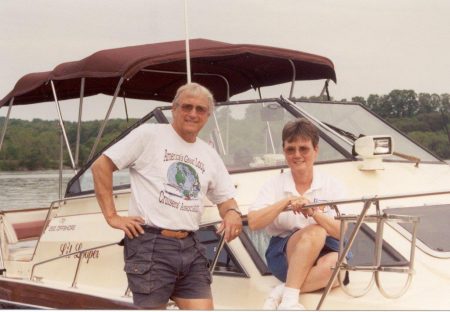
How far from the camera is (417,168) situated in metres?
4.98

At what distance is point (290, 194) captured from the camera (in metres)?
3.49

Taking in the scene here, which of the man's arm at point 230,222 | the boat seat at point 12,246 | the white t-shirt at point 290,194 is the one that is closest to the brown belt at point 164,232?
the man's arm at point 230,222

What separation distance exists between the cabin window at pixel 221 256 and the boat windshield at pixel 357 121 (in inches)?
60.4

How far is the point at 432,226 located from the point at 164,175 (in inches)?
69.6

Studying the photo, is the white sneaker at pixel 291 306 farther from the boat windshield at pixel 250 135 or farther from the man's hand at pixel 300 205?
the boat windshield at pixel 250 135

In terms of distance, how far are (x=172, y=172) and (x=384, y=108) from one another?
3.11 metres

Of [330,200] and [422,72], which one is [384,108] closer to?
[422,72]

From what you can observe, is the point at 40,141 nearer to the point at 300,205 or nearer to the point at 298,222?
Answer: the point at 298,222

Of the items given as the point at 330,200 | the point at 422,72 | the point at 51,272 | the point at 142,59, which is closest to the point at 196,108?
the point at 330,200

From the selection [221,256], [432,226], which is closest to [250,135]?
[221,256]

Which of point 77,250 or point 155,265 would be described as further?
point 77,250

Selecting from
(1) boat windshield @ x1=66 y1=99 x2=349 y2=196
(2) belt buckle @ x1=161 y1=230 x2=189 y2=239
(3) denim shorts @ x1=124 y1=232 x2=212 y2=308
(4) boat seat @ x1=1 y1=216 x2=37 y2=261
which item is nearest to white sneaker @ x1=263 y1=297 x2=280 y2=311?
(3) denim shorts @ x1=124 y1=232 x2=212 y2=308

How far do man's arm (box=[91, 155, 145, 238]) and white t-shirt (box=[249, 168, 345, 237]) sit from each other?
2.01 ft

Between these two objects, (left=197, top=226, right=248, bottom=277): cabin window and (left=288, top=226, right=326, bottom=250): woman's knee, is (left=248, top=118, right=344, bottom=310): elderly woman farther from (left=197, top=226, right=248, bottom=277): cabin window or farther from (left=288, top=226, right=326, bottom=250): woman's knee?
(left=197, top=226, right=248, bottom=277): cabin window
